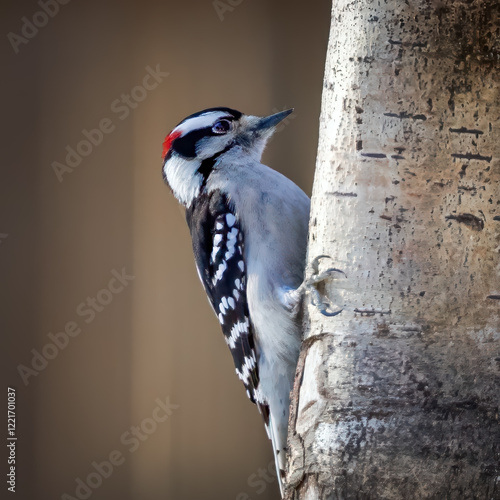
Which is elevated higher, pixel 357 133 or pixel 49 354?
pixel 357 133

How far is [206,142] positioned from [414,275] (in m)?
1.20

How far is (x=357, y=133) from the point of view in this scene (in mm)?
1561

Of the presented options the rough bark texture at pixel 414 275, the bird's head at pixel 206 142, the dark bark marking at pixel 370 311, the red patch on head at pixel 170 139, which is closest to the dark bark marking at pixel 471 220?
the rough bark texture at pixel 414 275

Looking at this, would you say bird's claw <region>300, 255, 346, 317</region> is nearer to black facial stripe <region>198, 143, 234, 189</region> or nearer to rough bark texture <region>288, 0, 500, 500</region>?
rough bark texture <region>288, 0, 500, 500</region>

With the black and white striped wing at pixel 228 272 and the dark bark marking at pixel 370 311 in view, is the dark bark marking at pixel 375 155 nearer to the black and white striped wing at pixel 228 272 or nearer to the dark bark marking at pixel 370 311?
the dark bark marking at pixel 370 311

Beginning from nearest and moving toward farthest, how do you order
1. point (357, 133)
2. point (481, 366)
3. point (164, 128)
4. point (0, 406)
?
point (481, 366) → point (357, 133) → point (0, 406) → point (164, 128)

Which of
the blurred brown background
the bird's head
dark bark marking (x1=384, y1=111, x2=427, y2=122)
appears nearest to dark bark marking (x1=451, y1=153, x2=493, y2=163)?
dark bark marking (x1=384, y1=111, x2=427, y2=122)

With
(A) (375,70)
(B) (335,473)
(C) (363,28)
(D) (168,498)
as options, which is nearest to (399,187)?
(A) (375,70)

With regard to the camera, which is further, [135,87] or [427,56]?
[135,87]

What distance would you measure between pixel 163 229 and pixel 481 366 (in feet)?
8.74

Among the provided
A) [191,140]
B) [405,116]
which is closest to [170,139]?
[191,140]

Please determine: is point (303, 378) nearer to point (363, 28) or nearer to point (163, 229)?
point (363, 28)

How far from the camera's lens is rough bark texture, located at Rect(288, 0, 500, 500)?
4.70 feet

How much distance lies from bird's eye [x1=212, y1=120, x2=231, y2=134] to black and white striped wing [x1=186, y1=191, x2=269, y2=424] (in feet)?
0.82
